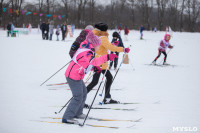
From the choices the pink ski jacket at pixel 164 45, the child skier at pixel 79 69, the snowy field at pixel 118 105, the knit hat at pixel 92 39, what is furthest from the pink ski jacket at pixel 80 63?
the pink ski jacket at pixel 164 45

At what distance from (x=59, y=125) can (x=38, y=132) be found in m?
0.38

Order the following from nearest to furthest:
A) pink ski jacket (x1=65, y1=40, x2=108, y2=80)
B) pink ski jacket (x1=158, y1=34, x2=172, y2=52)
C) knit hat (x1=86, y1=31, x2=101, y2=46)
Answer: pink ski jacket (x1=65, y1=40, x2=108, y2=80), knit hat (x1=86, y1=31, x2=101, y2=46), pink ski jacket (x1=158, y1=34, x2=172, y2=52)

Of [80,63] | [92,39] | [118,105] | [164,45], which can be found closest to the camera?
[80,63]

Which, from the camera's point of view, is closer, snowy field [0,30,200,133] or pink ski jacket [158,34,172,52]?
snowy field [0,30,200,133]

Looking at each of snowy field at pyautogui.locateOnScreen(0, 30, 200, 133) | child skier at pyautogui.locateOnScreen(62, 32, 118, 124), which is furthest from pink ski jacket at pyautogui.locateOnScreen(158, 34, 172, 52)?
child skier at pyautogui.locateOnScreen(62, 32, 118, 124)

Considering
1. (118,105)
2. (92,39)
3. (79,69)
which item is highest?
(92,39)

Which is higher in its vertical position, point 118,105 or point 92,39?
point 92,39

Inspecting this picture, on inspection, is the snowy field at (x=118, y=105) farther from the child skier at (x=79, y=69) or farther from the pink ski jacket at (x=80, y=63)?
the pink ski jacket at (x=80, y=63)

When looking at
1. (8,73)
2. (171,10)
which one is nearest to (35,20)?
(171,10)

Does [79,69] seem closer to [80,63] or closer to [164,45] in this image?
[80,63]

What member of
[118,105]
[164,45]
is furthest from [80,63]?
[164,45]

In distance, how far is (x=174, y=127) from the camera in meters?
3.87

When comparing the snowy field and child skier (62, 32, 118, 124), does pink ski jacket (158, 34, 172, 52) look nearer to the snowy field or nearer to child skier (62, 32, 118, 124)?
the snowy field

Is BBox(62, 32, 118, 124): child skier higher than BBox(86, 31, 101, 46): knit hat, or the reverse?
BBox(86, 31, 101, 46): knit hat
